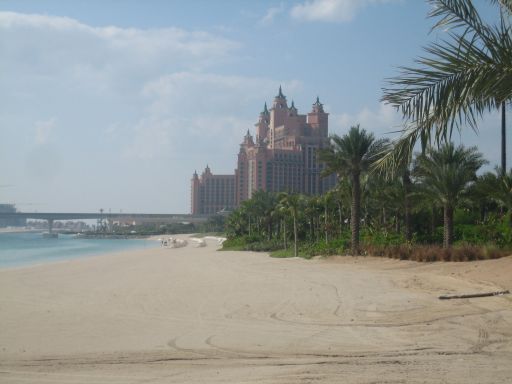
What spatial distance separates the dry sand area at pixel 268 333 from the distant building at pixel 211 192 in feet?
477

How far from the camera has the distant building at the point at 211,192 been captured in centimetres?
16612

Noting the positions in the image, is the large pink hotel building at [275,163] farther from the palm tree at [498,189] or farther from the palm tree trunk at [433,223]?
the palm tree at [498,189]

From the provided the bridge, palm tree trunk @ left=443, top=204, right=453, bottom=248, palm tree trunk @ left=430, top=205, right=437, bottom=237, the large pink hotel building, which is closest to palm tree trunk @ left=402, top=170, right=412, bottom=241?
palm tree trunk @ left=430, top=205, right=437, bottom=237

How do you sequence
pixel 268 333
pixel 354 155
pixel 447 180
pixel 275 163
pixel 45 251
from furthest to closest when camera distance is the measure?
pixel 275 163 → pixel 45 251 → pixel 354 155 → pixel 447 180 → pixel 268 333

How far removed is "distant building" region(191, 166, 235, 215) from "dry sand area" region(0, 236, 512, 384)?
477 feet

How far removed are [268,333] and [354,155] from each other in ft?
71.6

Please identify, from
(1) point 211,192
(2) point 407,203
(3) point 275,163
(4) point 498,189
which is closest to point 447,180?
(4) point 498,189

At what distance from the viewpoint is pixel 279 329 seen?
9.58m

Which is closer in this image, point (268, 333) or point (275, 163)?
point (268, 333)

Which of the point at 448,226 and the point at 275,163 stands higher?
the point at 275,163

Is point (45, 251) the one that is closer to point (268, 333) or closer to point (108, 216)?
point (268, 333)

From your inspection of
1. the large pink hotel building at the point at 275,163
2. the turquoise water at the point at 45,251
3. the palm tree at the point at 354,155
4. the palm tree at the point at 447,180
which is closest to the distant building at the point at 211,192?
the large pink hotel building at the point at 275,163

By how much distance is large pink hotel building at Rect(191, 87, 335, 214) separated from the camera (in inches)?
4528

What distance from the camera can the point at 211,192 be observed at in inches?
6693
